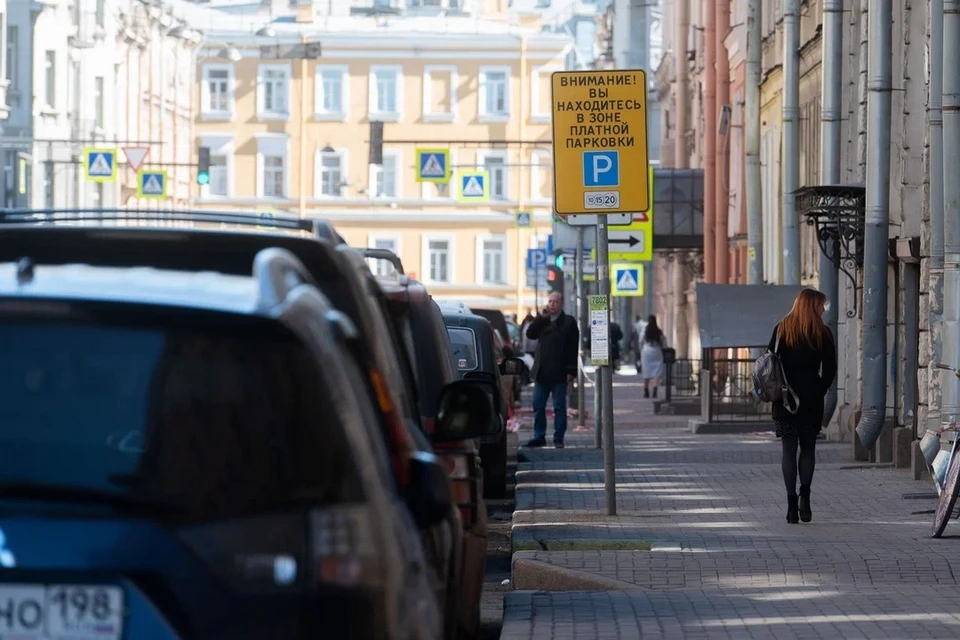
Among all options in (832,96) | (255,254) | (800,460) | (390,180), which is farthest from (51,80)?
(255,254)

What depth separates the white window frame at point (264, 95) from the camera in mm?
80688

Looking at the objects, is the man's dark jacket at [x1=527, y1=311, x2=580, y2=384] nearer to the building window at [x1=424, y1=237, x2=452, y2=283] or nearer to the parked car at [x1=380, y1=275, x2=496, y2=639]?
the parked car at [x1=380, y1=275, x2=496, y2=639]

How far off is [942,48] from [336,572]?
551 inches

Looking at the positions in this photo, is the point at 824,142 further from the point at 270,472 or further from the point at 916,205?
the point at 270,472

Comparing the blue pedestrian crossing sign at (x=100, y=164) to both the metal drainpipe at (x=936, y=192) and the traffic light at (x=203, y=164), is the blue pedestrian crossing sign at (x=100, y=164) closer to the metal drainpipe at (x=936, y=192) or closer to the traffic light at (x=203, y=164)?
the traffic light at (x=203, y=164)

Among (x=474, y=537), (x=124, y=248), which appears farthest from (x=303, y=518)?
(x=474, y=537)

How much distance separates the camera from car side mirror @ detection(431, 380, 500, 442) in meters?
6.06

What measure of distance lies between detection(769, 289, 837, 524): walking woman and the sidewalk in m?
0.48

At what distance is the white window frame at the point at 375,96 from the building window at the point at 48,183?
23.9 m

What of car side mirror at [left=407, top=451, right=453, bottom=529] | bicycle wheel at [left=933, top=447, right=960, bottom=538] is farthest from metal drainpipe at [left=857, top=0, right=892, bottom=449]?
car side mirror at [left=407, top=451, right=453, bottom=529]

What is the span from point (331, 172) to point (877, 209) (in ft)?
204

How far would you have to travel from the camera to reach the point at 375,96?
81.4 m

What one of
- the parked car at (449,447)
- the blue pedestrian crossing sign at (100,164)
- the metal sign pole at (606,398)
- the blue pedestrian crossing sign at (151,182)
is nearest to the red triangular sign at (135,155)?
the blue pedestrian crossing sign at (100,164)

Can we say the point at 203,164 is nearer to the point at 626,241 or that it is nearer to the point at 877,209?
the point at 626,241
